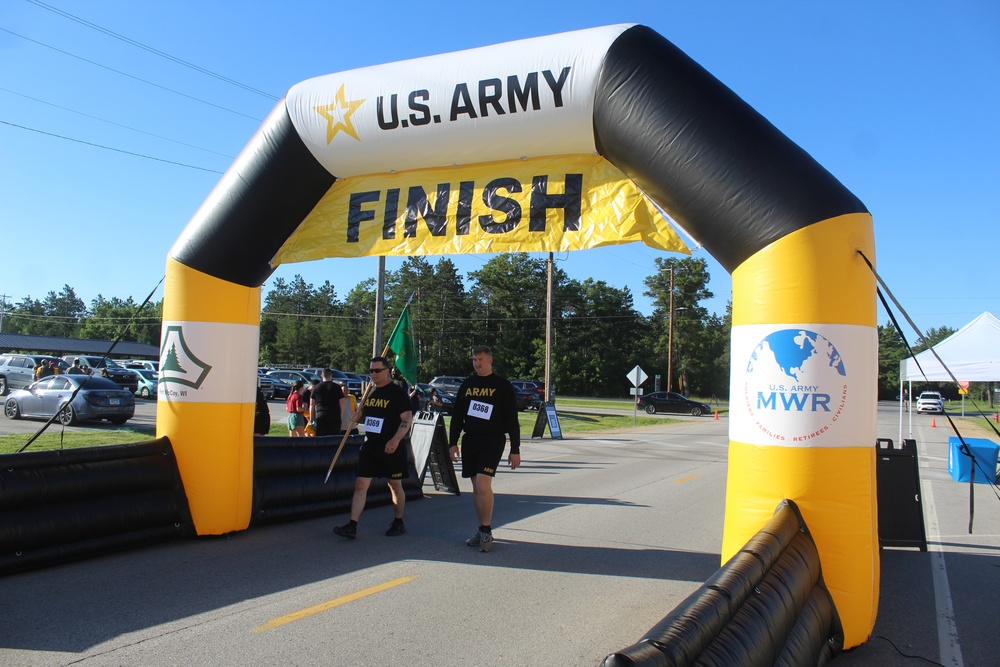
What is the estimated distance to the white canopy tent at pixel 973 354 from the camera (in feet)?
51.0

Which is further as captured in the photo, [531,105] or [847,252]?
[531,105]

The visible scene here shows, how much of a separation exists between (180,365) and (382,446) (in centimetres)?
213

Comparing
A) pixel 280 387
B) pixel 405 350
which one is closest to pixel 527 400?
pixel 280 387

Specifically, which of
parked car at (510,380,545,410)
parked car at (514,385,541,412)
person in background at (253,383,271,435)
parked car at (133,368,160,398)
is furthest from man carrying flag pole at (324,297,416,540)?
parked car at (133,368,160,398)

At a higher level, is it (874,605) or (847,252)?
(847,252)

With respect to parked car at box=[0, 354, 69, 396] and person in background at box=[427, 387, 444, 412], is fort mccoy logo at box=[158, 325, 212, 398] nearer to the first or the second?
person in background at box=[427, 387, 444, 412]

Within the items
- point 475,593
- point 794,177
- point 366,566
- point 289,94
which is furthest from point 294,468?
point 794,177

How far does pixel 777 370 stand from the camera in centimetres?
455

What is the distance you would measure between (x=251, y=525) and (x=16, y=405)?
55.8 feet

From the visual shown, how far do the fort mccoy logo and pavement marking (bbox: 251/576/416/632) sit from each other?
110 inches

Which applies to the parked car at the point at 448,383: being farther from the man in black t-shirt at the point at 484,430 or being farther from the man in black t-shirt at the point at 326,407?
the man in black t-shirt at the point at 484,430

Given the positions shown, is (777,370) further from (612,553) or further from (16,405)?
(16,405)

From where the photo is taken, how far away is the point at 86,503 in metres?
6.07

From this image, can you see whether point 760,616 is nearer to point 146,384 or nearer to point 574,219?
point 574,219
